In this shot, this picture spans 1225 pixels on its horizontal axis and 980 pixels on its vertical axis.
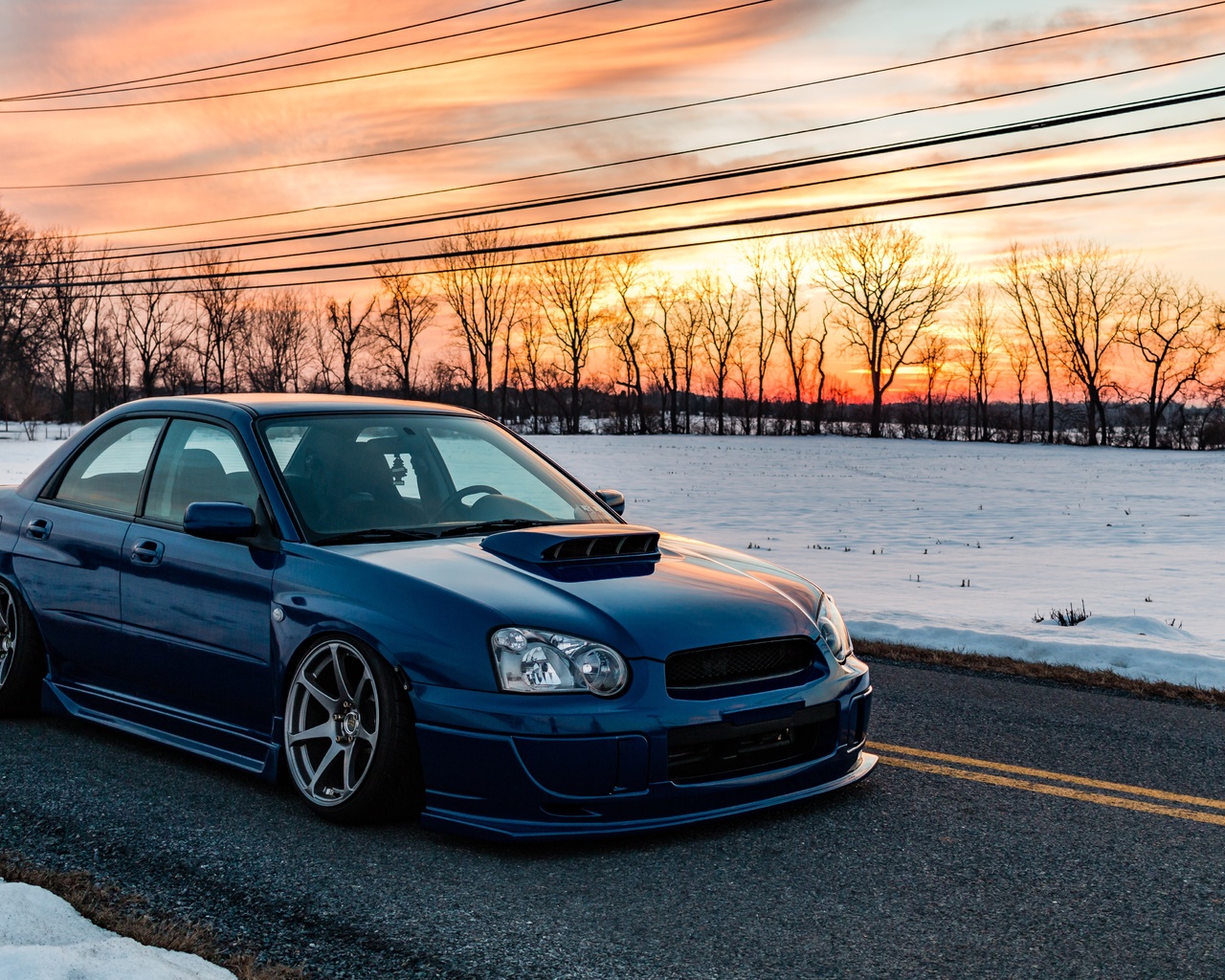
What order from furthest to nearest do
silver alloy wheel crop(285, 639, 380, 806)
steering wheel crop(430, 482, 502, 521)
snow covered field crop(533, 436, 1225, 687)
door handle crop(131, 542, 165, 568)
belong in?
snow covered field crop(533, 436, 1225, 687)
steering wheel crop(430, 482, 502, 521)
door handle crop(131, 542, 165, 568)
silver alloy wheel crop(285, 639, 380, 806)

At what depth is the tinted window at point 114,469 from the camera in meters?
5.37

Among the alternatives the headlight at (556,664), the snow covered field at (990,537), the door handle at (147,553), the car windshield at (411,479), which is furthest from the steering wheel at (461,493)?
the snow covered field at (990,537)

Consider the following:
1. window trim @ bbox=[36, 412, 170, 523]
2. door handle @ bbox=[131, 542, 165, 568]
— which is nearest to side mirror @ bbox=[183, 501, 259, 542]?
door handle @ bbox=[131, 542, 165, 568]

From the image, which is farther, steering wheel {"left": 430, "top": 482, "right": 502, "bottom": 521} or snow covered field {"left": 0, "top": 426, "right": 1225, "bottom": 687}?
snow covered field {"left": 0, "top": 426, "right": 1225, "bottom": 687}

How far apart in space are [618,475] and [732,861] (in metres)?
30.2

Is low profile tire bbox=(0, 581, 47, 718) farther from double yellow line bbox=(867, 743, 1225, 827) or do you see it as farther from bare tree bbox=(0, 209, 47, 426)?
bare tree bbox=(0, 209, 47, 426)

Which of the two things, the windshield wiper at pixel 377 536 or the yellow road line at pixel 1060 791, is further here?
the windshield wiper at pixel 377 536

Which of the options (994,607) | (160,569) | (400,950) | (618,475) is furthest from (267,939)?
(618,475)

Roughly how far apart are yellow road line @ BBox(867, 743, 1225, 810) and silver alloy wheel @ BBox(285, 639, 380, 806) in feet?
7.85

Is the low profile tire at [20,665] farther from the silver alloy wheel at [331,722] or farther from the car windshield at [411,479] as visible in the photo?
the silver alloy wheel at [331,722]

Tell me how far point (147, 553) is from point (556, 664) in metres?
2.14

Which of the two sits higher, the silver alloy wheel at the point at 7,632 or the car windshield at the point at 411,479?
the car windshield at the point at 411,479

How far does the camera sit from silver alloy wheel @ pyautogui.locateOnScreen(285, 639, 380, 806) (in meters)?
4.12

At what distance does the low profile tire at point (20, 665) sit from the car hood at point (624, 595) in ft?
7.13
